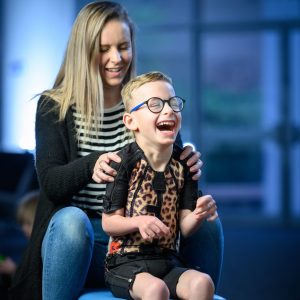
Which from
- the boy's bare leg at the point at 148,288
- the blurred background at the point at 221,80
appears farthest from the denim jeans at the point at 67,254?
the blurred background at the point at 221,80

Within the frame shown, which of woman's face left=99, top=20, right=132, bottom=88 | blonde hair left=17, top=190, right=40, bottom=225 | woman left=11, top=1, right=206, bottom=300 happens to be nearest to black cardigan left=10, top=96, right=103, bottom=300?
woman left=11, top=1, right=206, bottom=300

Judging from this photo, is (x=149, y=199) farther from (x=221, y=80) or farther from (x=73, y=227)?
(x=221, y=80)

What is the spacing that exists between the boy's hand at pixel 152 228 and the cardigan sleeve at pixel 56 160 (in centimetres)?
37

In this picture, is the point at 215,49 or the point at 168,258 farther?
the point at 215,49

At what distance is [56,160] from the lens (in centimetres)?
251

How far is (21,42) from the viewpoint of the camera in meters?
9.20

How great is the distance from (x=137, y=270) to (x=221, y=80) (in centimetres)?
795

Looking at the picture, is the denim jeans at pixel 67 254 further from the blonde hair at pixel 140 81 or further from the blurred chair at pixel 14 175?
the blurred chair at pixel 14 175

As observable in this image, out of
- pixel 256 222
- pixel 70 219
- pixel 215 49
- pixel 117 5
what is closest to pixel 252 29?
pixel 215 49

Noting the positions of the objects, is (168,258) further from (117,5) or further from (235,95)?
(235,95)

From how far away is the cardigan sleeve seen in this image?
2371 mm

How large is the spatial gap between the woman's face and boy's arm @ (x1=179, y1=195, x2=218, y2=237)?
24.2 inches

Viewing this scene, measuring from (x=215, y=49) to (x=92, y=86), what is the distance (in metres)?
7.20

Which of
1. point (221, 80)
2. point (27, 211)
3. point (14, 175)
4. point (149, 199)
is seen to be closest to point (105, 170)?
point (149, 199)
